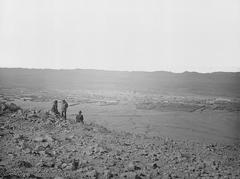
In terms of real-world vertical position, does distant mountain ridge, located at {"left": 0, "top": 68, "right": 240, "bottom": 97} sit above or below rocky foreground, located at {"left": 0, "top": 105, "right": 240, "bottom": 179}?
above

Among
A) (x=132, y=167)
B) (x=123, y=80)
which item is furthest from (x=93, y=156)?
(x=123, y=80)

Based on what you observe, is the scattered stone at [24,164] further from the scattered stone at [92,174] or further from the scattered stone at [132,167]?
the scattered stone at [132,167]

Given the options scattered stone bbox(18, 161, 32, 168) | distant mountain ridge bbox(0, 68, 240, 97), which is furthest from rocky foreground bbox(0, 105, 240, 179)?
distant mountain ridge bbox(0, 68, 240, 97)

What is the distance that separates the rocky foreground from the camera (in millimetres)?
8008

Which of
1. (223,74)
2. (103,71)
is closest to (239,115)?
(223,74)

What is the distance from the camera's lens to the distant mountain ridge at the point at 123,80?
217 feet

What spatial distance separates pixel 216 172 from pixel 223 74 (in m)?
76.6

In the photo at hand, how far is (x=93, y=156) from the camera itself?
9.16 m

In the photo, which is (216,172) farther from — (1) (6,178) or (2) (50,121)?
(2) (50,121)

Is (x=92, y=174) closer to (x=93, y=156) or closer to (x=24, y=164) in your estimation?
(x=93, y=156)

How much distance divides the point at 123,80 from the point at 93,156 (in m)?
71.0

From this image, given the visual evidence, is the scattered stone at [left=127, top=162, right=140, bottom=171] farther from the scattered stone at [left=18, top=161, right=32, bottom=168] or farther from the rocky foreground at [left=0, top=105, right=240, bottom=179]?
the scattered stone at [left=18, top=161, right=32, bottom=168]

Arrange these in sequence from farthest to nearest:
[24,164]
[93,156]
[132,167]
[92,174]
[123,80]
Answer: [123,80] → [93,156] → [132,167] → [24,164] → [92,174]

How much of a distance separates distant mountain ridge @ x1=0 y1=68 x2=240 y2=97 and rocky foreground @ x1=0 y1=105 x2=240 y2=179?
5153 centimetres
